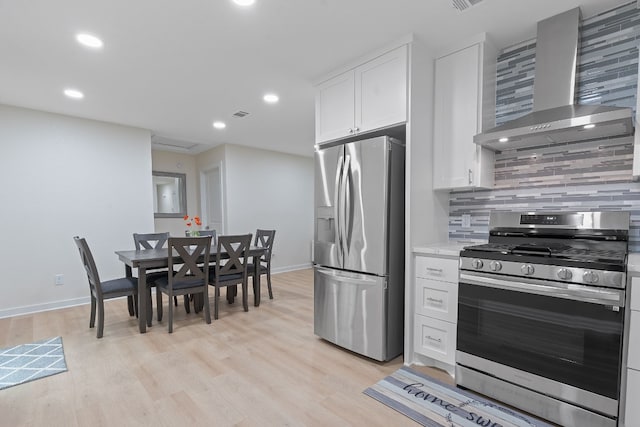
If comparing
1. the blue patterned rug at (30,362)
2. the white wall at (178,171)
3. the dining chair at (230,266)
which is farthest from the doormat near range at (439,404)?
the white wall at (178,171)

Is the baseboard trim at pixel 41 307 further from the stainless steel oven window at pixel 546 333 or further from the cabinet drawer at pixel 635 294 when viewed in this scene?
the cabinet drawer at pixel 635 294

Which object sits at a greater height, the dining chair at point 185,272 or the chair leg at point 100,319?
the dining chair at point 185,272

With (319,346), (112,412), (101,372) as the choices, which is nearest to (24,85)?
(101,372)

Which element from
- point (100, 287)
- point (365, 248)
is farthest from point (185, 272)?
point (365, 248)

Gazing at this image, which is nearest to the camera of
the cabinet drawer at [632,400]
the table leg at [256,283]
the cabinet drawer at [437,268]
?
the cabinet drawer at [632,400]

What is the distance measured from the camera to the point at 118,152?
14.3 feet

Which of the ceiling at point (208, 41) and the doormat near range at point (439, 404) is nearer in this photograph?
the doormat near range at point (439, 404)

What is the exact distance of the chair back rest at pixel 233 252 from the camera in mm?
3506

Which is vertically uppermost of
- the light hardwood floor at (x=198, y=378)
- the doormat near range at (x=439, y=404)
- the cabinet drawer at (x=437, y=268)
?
the cabinet drawer at (x=437, y=268)

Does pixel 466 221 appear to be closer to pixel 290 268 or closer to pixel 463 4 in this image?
pixel 463 4

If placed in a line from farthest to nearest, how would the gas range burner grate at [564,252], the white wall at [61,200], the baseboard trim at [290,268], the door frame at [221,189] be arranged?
the baseboard trim at [290,268]
the door frame at [221,189]
the white wall at [61,200]
the gas range burner grate at [564,252]

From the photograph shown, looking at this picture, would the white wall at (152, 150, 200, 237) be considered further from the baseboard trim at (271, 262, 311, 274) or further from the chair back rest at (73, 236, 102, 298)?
the chair back rest at (73, 236, 102, 298)

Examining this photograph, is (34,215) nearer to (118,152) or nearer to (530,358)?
(118,152)

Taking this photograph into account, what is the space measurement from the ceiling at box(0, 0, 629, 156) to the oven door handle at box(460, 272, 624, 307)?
1.76 m
